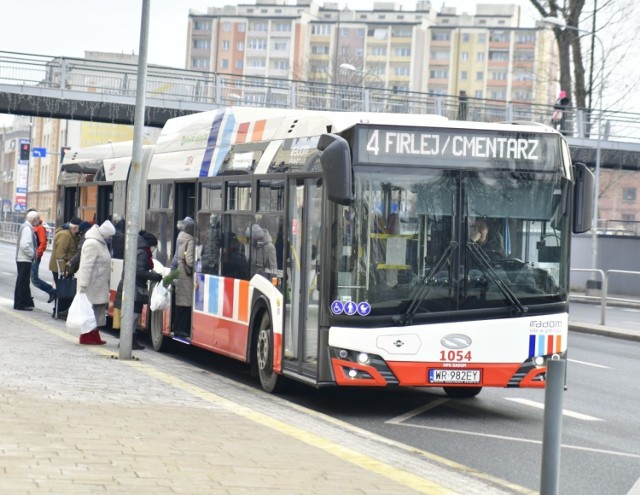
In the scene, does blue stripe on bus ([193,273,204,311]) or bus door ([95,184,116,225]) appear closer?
blue stripe on bus ([193,273,204,311])

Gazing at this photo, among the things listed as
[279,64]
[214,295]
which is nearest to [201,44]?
[279,64]

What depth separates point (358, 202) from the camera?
11.9 metres

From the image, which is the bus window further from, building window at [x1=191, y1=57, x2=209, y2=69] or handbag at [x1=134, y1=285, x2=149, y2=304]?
building window at [x1=191, y1=57, x2=209, y2=69]

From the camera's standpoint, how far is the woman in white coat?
16641 mm

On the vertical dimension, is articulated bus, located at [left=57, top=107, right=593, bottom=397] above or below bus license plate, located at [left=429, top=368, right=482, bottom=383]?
above

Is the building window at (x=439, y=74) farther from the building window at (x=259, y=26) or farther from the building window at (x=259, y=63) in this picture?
the building window at (x=259, y=26)

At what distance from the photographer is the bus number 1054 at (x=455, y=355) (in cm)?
1206

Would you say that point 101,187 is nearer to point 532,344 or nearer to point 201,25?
point 532,344

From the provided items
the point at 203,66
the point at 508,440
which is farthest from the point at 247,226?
the point at 203,66

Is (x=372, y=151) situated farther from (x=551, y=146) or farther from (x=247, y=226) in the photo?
(x=247, y=226)

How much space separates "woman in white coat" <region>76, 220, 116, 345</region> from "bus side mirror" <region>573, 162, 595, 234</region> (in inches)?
258

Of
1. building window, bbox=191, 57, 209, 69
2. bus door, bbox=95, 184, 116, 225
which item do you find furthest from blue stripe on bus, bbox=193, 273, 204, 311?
building window, bbox=191, 57, 209, 69

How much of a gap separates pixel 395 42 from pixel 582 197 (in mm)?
160453

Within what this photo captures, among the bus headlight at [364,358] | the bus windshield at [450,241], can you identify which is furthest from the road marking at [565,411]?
the bus headlight at [364,358]
